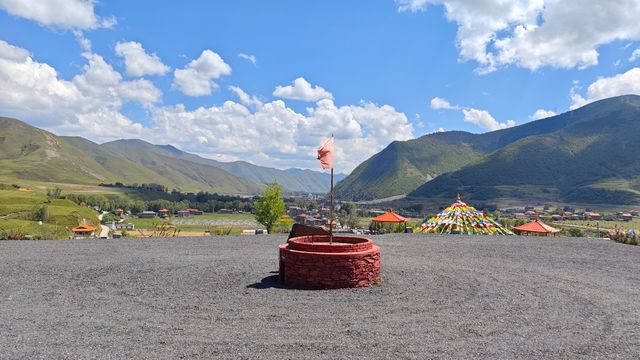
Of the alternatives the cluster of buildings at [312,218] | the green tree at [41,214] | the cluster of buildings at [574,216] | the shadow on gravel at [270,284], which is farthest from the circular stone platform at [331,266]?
the cluster of buildings at [574,216]

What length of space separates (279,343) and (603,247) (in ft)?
70.8

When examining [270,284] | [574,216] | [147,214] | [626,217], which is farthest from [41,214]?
[626,217]

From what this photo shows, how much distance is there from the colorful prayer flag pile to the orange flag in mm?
20371

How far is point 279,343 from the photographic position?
7.67 meters

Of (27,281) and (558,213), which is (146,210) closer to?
(558,213)

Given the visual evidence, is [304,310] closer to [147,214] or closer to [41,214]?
[41,214]

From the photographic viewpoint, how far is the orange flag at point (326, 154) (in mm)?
13094

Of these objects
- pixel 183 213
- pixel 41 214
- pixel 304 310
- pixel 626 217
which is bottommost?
pixel 183 213

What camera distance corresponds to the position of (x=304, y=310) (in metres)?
9.88

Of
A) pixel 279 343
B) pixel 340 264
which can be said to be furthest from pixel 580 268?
pixel 279 343

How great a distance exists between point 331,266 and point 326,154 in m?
3.32

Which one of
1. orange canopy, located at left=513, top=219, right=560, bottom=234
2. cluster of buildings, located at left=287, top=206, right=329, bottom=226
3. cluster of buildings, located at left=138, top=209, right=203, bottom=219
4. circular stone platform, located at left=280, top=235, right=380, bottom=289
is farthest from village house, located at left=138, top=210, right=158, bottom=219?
circular stone platform, located at left=280, top=235, right=380, bottom=289

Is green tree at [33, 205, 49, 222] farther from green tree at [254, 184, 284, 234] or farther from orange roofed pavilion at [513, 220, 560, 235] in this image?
orange roofed pavilion at [513, 220, 560, 235]

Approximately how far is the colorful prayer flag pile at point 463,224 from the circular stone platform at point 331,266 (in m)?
20.1
